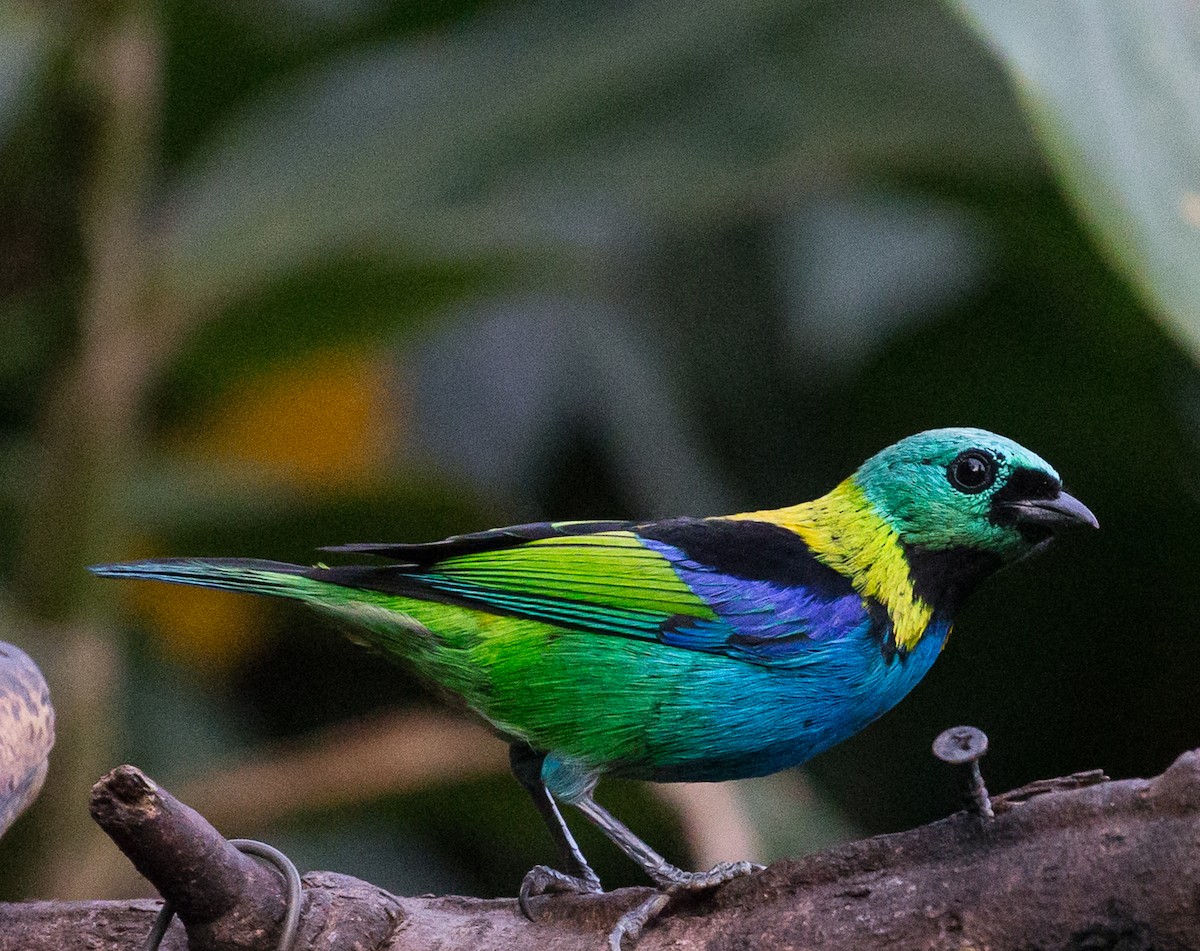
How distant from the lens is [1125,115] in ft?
8.54

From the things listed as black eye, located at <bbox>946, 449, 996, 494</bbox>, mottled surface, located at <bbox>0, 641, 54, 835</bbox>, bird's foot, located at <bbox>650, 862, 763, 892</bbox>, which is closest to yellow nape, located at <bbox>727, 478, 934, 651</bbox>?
black eye, located at <bbox>946, 449, 996, 494</bbox>

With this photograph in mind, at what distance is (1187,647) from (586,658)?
278 cm

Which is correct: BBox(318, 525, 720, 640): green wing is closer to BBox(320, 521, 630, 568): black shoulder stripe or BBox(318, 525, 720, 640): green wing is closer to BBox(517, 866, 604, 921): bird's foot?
BBox(320, 521, 630, 568): black shoulder stripe

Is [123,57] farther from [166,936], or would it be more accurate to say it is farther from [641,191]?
[166,936]

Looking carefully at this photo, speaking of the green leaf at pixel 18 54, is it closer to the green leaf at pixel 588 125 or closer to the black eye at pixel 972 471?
the green leaf at pixel 588 125

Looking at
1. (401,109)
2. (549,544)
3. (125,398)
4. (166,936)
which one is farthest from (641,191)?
(166,936)

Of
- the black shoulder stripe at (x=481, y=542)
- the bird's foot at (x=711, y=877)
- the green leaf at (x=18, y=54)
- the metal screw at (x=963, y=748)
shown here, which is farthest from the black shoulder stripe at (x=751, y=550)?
the green leaf at (x=18, y=54)

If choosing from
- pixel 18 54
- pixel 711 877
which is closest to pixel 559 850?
pixel 711 877

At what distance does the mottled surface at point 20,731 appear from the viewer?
2.38 m

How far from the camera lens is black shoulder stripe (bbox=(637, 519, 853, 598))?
2.88 m

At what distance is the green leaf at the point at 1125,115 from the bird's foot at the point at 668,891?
107cm

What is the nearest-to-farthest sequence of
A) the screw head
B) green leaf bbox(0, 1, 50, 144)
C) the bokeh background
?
the screw head → the bokeh background → green leaf bbox(0, 1, 50, 144)

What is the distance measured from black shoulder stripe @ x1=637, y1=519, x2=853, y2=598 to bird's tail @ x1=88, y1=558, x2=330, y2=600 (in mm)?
666

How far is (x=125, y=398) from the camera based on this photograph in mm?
3807
